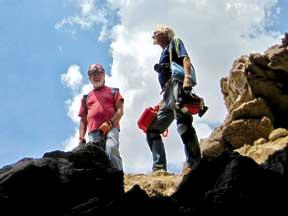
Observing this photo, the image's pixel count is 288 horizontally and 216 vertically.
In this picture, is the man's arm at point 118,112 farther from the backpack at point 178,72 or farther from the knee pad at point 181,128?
the backpack at point 178,72

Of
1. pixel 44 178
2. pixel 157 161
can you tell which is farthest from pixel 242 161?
pixel 157 161

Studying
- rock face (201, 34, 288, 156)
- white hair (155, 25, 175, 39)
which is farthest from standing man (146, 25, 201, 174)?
rock face (201, 34, 288, 156)

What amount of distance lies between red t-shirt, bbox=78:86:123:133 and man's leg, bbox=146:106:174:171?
5.22 feet


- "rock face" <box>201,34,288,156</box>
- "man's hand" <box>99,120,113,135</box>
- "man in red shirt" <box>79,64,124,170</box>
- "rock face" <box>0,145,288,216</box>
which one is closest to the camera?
"rock face" <box>0,145,288,216</box>

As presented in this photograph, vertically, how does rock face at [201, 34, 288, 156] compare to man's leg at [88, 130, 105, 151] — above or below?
above

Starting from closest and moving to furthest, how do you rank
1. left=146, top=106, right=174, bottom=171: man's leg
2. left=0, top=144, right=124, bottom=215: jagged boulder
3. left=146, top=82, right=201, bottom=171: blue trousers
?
left=0, top=144, right=124, bottom=215: jagged boulder, left=146, top=82, right=201, bottom=171: blue trousers, left=146, top=106, right=174, bottom=171: man's leg

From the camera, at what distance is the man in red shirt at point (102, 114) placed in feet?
41.3

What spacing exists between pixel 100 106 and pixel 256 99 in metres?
12.9

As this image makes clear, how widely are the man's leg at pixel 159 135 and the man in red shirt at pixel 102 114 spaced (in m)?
1.60

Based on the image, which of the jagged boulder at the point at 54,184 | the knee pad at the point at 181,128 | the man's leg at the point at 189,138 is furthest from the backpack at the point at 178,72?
the jagged boulder at the point at 54,184

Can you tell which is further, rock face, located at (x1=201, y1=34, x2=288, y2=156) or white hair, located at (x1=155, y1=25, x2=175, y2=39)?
rock face, located at (x1=201, y1=34, x2=288, y2=156)

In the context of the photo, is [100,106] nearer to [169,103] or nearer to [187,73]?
[169,103]

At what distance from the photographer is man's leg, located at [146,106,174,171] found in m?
14.4

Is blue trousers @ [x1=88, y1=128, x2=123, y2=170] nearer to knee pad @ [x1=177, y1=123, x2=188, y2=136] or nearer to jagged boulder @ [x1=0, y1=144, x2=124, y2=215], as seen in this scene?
knee pad @ [x1=177, y1=123, x2=188, y2=136]
